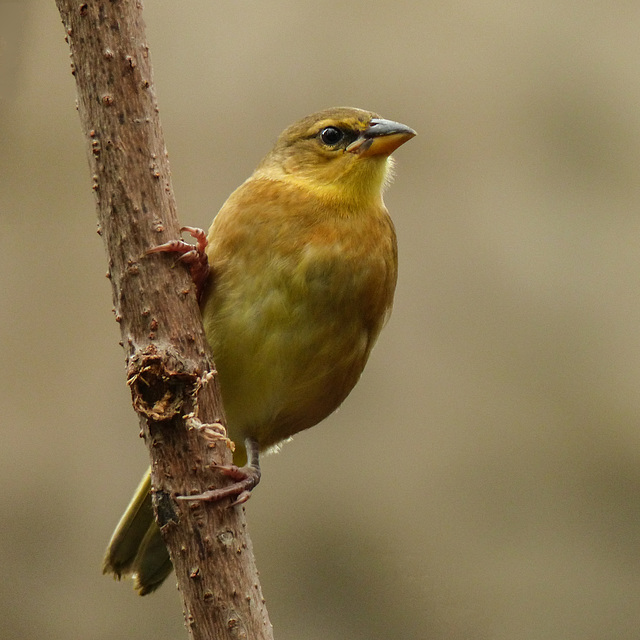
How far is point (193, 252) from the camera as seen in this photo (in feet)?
6.70

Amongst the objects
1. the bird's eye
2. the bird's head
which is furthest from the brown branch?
the bird's eye

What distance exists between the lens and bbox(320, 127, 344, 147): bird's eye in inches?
112

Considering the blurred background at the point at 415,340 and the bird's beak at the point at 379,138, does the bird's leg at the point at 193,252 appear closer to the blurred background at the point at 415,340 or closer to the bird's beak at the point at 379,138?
the bird's beak at the point at 379,138

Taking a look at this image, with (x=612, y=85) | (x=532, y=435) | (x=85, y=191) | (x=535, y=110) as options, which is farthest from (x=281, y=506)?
(x=612, y=85)

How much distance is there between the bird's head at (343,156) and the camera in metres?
2.72

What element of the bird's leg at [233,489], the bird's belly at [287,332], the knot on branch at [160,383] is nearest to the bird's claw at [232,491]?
the bird's leg at [233,489]

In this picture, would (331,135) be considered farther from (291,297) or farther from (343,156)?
(291,297)

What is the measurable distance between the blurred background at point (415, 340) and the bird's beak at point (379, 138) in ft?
7.90

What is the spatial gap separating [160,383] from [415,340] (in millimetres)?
3306

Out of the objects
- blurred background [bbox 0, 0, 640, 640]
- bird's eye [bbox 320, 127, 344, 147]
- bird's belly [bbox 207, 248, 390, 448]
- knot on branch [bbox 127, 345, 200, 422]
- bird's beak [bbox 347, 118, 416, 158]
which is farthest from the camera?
blurred background [bbox 0, 0, 640, 640]

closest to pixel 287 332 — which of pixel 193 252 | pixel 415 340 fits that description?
pixel 193 252

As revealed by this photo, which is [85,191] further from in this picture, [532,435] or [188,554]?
[188,554]

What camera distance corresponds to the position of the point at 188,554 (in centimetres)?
194

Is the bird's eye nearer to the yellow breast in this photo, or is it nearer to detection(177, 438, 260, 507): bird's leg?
the yellow breast
